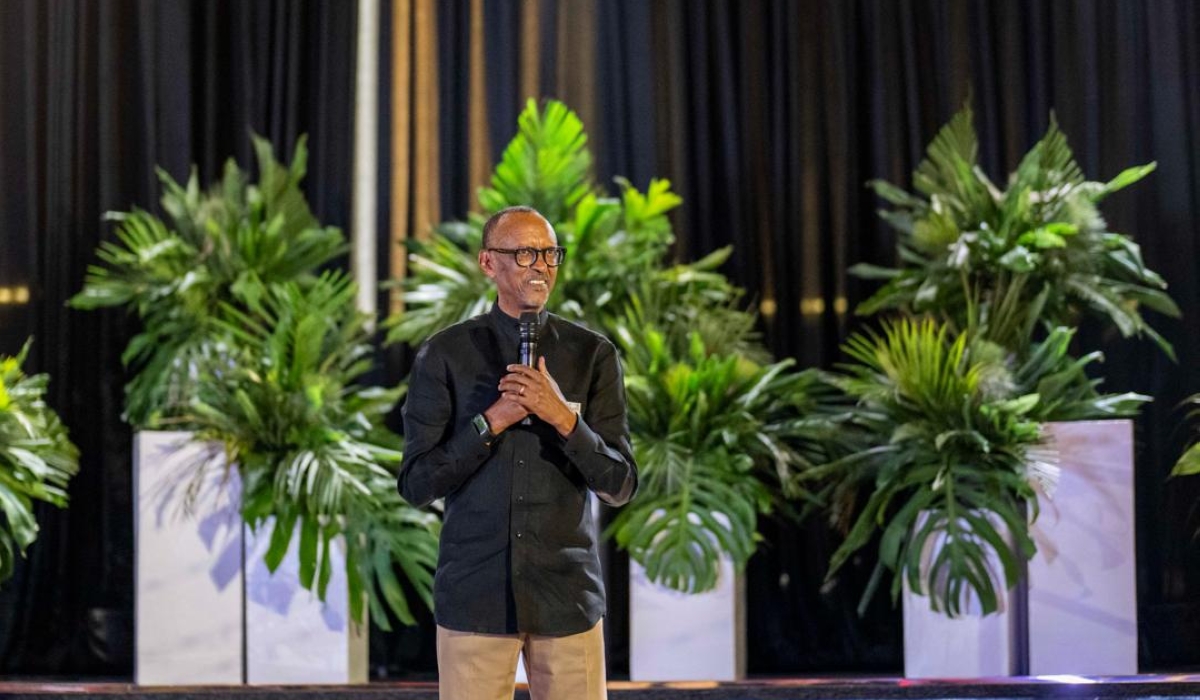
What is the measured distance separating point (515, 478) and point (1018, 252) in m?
3.01

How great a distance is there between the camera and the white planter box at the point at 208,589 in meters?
4.89

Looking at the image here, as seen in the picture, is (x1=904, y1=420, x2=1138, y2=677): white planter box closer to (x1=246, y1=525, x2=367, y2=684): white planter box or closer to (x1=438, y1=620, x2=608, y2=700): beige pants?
(x1=246, y1=525, x2=367, y2=684): white planter box

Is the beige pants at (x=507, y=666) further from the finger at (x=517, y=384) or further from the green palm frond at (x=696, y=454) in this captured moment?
the green palm frond at (x=696, y=454)

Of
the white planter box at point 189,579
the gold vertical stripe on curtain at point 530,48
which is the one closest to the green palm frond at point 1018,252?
the gold vertical stripe on curtain at point 530,48

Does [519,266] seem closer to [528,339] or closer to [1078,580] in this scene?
[528,339]

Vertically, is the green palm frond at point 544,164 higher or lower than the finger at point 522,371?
higher

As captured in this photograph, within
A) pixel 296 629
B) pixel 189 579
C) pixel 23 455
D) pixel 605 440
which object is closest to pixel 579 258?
pixel 296 629

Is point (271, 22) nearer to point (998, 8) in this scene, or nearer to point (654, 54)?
point (654, 54)

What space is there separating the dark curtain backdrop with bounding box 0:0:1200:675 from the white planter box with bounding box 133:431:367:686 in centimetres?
96

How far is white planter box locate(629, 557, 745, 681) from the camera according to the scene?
489 centimetres

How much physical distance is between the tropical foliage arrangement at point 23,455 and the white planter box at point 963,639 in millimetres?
2836

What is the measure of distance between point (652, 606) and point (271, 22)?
2958 millimetres

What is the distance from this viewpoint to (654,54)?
241 inches

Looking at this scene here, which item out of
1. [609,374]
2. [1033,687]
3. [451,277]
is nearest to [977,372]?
[1033,687]
